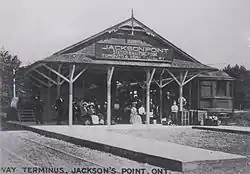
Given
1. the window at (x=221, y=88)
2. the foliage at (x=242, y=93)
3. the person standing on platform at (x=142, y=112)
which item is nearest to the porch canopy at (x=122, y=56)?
the person standing on platform at (x=142, y=112)

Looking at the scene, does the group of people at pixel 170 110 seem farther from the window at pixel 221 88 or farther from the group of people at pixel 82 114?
the group of people at pixel 82 114

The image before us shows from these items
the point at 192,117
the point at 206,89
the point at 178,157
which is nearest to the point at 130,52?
the point at 192,117

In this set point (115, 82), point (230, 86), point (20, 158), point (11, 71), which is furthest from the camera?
point (230, 86)

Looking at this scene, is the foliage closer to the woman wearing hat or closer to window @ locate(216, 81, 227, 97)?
window @ locate(216, 81, 227, 97)

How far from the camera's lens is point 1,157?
28.8ft

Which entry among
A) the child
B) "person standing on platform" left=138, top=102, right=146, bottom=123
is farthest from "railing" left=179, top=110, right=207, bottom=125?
"person standing on platform" left=138, top=102, right=146, bottom=123

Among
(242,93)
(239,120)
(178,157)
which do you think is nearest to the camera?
(178,157)

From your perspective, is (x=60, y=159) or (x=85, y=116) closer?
(x=60, y=159)

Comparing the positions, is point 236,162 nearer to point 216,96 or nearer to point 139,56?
point 139,56

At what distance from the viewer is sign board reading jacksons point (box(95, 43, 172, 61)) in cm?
1862

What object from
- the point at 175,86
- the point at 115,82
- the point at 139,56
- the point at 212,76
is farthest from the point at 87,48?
the point at 212,76

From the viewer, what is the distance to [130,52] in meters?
19.2

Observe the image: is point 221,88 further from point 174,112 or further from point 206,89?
point 174,112

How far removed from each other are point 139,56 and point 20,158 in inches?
450
